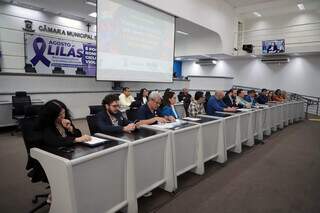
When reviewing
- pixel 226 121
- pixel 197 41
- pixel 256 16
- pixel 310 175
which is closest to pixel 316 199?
pixel 310 175

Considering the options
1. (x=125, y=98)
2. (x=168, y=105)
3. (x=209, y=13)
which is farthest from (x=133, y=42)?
(x=209, y=13)

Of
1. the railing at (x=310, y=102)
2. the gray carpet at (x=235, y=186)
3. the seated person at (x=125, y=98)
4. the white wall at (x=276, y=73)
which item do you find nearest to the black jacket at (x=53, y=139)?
the gray carpet at (x=235, y=186)

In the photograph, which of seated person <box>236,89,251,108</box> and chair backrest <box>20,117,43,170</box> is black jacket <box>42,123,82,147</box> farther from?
seated person <box>236,89,251,108</box>

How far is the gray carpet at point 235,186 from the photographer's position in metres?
2.54

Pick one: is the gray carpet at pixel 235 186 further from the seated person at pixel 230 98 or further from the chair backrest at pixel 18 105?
the seated person at pixel 230 98

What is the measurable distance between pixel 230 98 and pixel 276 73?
7.29m

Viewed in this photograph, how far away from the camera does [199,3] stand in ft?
29.0

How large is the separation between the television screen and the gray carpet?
6.94 metres

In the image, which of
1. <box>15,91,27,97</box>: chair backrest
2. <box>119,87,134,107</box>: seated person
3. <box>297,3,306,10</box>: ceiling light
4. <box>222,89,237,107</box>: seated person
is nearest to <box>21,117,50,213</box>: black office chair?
<box>15,91,27,97</box>: chair backrest

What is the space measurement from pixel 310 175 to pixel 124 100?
422 centimetres

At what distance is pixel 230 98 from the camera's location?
20.0 feet

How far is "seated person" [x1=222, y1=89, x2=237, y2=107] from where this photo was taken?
6.02 metres

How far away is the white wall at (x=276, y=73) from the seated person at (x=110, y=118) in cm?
1114

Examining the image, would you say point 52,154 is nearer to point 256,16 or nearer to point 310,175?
point 310,175
